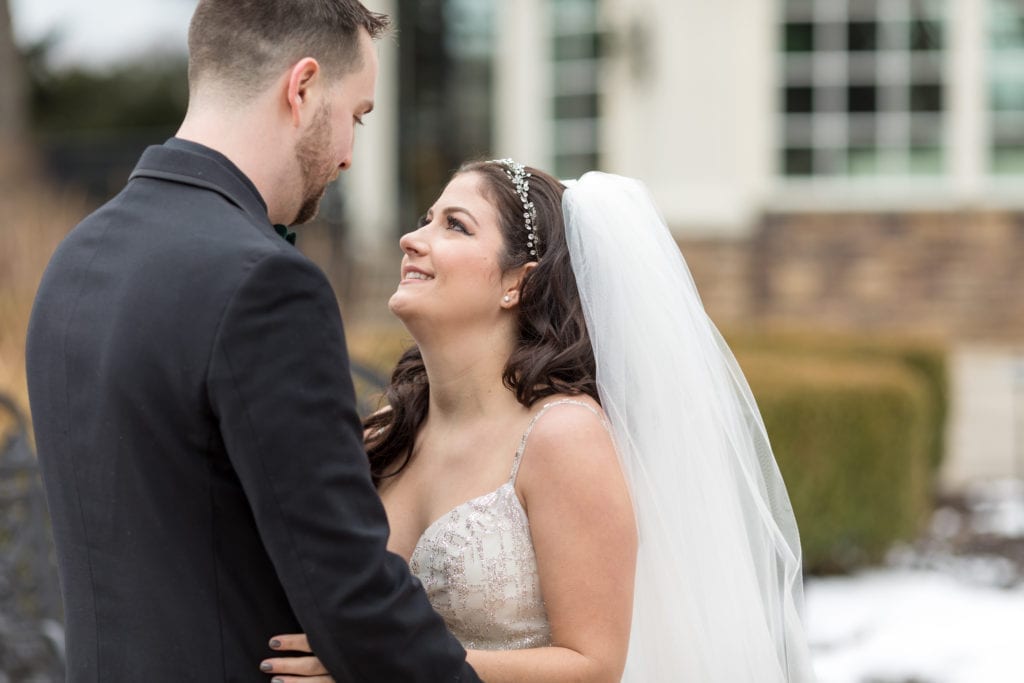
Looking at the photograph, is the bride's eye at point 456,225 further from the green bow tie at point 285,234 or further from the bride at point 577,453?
the green bow tie at point 285,234

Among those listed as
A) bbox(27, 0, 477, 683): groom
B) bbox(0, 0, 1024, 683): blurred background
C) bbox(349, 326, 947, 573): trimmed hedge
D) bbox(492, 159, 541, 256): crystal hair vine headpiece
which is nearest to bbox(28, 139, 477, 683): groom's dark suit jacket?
bbox(27, 0, 477, 683): groom

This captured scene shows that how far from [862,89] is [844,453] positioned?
20.2ft

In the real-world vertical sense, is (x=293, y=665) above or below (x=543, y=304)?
below

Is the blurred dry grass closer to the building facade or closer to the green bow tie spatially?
the green bow tie

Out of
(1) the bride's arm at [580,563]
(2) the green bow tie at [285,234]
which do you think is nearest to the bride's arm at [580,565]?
(1) the bride's arm at [580,563]

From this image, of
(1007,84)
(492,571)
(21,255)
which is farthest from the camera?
(1007,84)

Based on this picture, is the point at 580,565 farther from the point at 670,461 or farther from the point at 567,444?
the point at 670,461

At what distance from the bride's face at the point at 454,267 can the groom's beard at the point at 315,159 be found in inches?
14.9

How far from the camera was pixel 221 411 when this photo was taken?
5.91ft

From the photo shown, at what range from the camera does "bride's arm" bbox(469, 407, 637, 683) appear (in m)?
2.32

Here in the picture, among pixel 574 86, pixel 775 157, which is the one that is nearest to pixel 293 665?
pixel 775 157

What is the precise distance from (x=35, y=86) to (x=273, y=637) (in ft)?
64.8

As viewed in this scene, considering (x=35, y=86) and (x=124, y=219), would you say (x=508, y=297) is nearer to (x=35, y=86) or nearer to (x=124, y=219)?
(x=124, y=219)

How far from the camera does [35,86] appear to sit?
65.5 feet
